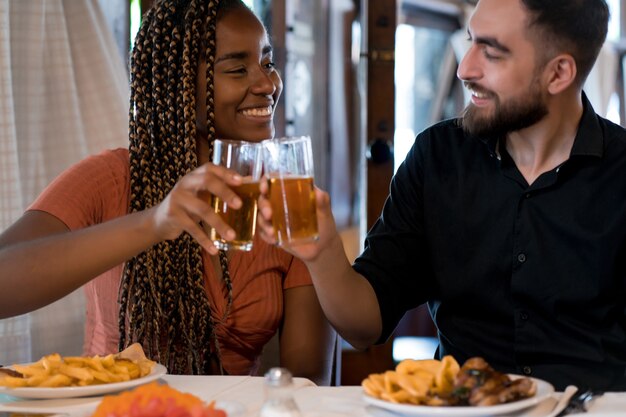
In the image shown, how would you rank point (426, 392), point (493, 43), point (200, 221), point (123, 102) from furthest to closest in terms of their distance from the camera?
point (123, 102) → point (493, 43) → point (200, 221) → point (426, 392)

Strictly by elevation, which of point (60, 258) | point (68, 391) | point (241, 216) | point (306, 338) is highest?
point (241, 216)

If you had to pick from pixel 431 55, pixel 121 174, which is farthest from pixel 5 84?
pixel 431 55

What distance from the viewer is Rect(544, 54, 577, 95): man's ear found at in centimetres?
199

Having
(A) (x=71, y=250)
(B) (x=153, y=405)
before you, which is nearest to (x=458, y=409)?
(B) (x=153, y=405)

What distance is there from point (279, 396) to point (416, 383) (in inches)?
7.6

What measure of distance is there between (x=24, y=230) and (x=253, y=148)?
64 cm

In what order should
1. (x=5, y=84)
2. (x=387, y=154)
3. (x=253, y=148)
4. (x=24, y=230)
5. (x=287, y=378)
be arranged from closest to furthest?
(x=287, y=378)
(x=253, y=148)
(x=24, y=230)
(x=5, y=84)
(x=387, y=154)

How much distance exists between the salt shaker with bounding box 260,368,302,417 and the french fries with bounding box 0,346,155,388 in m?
0.31

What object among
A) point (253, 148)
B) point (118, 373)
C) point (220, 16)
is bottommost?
point (118, 373)

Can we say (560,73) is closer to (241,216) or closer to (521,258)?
(521,258)

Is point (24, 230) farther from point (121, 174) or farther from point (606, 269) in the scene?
point (606, 269)

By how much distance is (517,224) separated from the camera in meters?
1.91

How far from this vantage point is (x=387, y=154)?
11.3ft

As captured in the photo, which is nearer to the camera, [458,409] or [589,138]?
[458,409]
